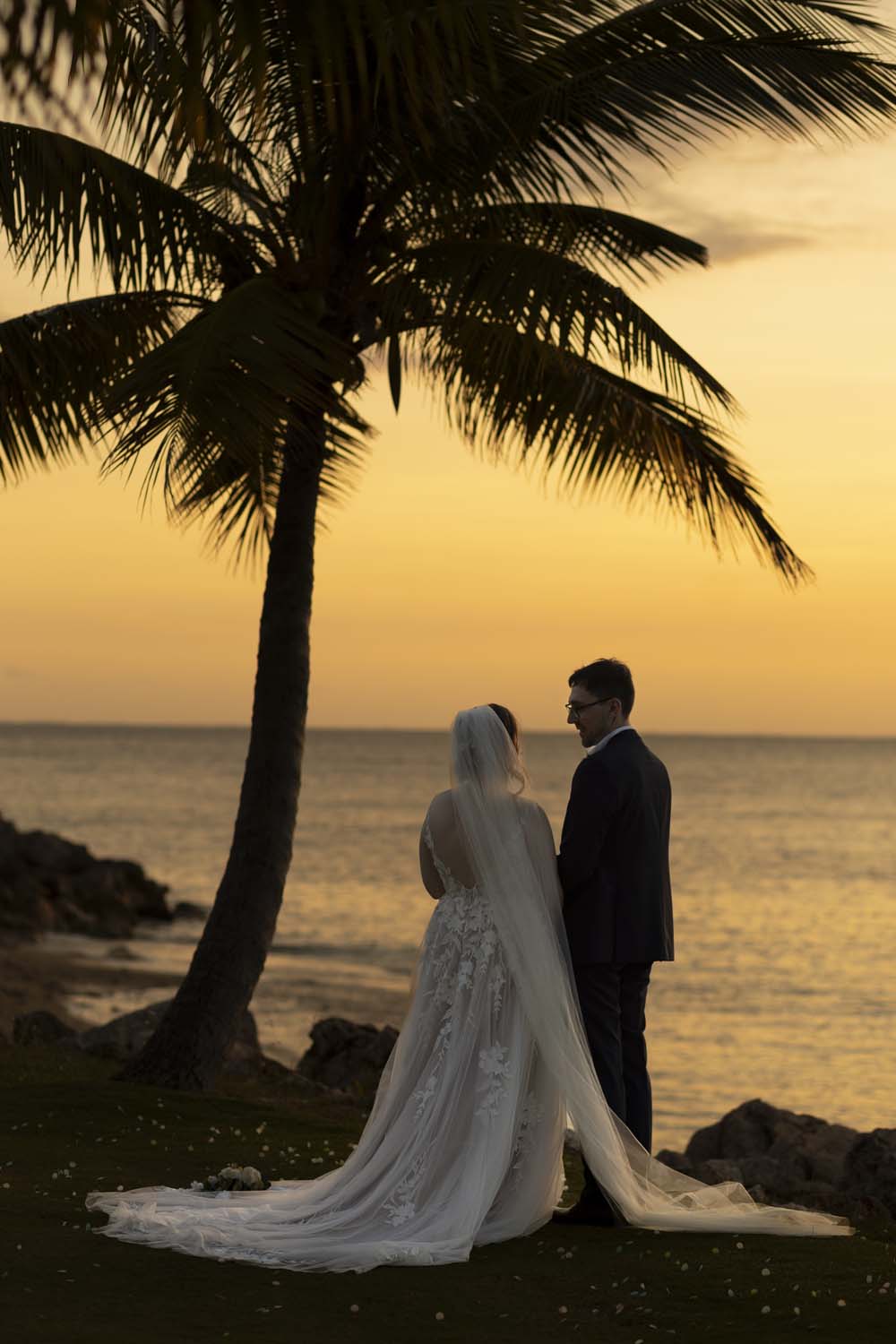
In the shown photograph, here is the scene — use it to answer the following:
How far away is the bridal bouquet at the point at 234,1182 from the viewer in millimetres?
6570

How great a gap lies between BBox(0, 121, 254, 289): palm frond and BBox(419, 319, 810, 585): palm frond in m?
1.46


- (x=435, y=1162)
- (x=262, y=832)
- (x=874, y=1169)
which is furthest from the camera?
(x=262, y=832)

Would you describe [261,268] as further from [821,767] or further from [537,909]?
[821,767]

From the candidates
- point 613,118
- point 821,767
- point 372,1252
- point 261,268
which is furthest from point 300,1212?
point 821,767

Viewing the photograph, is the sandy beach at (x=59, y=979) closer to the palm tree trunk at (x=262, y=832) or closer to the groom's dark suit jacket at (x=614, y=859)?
the palm tree trunk at (x=262, y=832)

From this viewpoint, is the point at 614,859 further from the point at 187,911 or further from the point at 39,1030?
the point at 187,911

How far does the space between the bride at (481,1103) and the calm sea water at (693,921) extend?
8.96 metres

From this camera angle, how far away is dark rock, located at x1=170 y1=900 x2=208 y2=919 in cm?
3462

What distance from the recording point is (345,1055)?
13.1m

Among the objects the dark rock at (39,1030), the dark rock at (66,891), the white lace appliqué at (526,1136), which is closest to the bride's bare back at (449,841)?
the white lace appliqué at (526,1136)

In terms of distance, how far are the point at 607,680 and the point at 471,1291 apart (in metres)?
2.44

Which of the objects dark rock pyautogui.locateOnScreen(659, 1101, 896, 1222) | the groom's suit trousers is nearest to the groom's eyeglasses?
the groom's suit trousers

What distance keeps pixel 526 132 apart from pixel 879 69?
2015 mm

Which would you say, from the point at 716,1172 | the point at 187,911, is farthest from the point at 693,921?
the point at 716,1172
